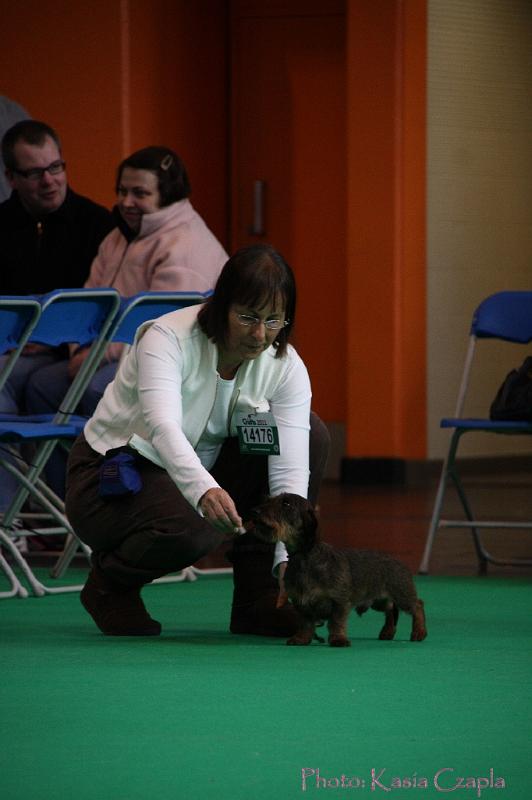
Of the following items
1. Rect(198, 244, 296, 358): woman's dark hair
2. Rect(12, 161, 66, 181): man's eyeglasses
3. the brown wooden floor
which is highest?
Rect(12, 161, 66, 181): man's eyeglasses

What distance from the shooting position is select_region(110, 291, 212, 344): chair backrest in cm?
449

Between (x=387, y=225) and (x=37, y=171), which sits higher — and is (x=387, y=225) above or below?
below

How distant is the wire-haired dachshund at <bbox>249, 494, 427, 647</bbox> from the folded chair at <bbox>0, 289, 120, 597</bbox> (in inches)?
44.2

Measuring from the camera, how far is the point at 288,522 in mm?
3205

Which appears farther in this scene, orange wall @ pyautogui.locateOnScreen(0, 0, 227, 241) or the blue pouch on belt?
orange wall @ pyautogui.locateOnScreen(0, 0, 227, 241)

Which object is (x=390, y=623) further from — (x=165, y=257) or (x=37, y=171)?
(x=37, y=171)

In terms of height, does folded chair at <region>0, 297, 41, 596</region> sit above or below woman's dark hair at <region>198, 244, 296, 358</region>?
below

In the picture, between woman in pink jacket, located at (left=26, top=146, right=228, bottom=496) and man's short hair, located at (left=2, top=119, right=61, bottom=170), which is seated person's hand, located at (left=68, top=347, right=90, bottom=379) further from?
man's short hair, located at (left=2, top=119, right=61, bottom=170)

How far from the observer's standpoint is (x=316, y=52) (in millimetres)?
9297

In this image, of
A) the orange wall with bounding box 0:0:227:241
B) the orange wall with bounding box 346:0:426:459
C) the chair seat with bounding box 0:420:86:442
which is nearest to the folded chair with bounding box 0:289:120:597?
the chair seat with bounding box 0:420:86:442

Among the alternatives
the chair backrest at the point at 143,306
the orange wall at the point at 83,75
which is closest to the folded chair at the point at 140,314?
the chair backrest at the point at 143,306

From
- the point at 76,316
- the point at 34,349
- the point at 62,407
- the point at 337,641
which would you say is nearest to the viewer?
the point at 337,641

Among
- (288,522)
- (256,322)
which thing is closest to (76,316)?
(256,322)

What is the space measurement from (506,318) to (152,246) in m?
1.17
